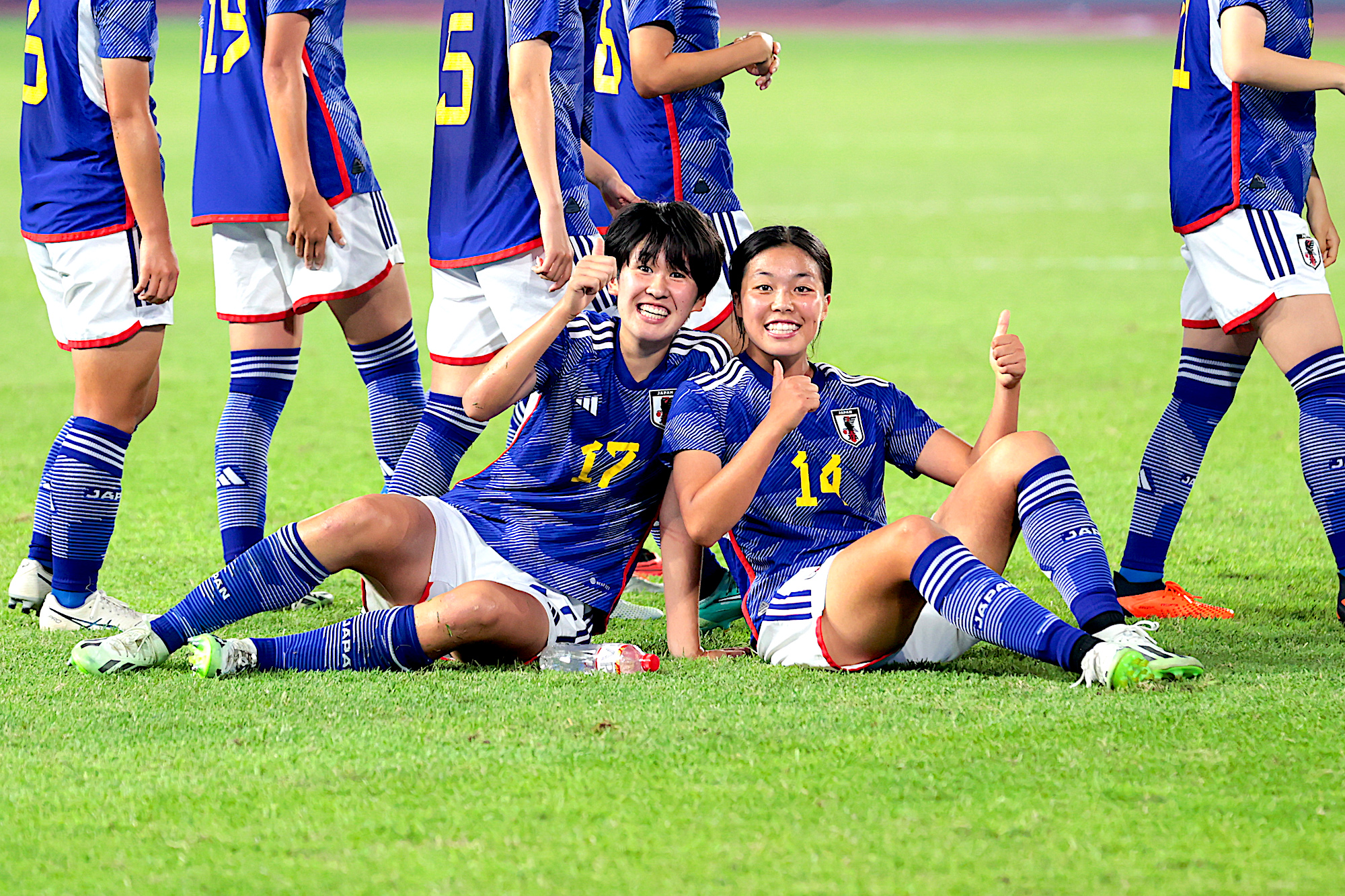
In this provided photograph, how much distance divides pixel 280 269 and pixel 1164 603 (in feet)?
8.33

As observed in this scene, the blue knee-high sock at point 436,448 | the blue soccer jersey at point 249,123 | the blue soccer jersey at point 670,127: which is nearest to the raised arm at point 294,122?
the blue soccer jersey at point 249,123

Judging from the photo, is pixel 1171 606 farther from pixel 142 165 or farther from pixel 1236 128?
pixel 142 165

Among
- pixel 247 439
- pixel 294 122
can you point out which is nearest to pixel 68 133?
pixel 294 122

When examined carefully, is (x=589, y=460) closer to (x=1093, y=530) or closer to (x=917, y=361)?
(x=1093, y=530)

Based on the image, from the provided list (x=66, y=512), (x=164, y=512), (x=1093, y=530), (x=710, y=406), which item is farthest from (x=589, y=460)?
(x=164, y=512)

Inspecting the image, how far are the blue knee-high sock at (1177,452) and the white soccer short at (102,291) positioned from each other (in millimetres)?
2692

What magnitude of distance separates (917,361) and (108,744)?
5.95 metres

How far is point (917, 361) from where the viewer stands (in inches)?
338

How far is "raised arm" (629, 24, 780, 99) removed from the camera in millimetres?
4719

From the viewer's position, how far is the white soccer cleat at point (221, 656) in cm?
362

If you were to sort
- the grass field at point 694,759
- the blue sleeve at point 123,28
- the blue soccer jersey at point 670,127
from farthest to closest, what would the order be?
the blue soccer jersey at point 670,127, the blue sleeve at point 123,28, the grass field at point 694,759

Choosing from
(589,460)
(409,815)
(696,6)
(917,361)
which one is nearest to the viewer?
(409,815)

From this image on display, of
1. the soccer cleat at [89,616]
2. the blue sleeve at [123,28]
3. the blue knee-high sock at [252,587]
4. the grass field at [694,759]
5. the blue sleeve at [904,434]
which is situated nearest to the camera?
the grass field at [694,759]

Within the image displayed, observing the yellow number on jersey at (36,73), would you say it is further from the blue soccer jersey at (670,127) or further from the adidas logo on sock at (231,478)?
the blue soccer jersey at (670,127)
